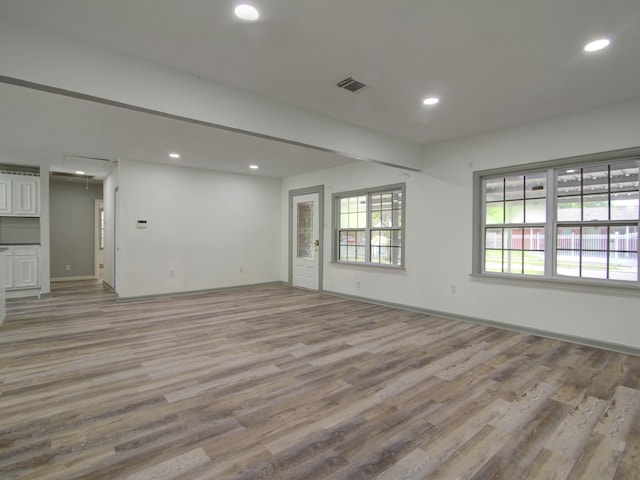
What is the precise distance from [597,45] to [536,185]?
215 centimetres

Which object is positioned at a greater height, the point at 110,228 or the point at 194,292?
the point at 110,228

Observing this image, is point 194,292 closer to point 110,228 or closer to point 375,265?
point 110,228

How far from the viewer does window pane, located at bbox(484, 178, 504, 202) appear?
4699mm

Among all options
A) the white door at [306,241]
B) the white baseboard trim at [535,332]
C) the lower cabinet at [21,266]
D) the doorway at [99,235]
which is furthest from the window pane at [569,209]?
the doorway at [99,235]

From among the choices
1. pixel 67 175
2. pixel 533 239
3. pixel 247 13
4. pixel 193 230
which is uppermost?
pixel 247 13

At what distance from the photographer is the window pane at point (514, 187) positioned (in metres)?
4.51

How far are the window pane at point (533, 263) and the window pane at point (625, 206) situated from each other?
0.88 metres

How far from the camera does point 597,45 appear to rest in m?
2.52

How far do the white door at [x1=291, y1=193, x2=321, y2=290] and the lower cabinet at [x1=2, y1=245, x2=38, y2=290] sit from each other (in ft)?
17.0

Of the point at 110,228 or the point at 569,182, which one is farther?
the point at 110,228

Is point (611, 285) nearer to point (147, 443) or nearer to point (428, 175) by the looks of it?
point (428, 175)

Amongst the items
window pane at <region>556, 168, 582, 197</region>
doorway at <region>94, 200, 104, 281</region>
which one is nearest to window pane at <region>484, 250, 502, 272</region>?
window pane at <region>556, 168, 582, 197</region>

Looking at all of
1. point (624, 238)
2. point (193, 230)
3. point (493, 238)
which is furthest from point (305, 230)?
point (624, 238)

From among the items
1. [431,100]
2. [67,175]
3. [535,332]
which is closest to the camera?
[431,100]
